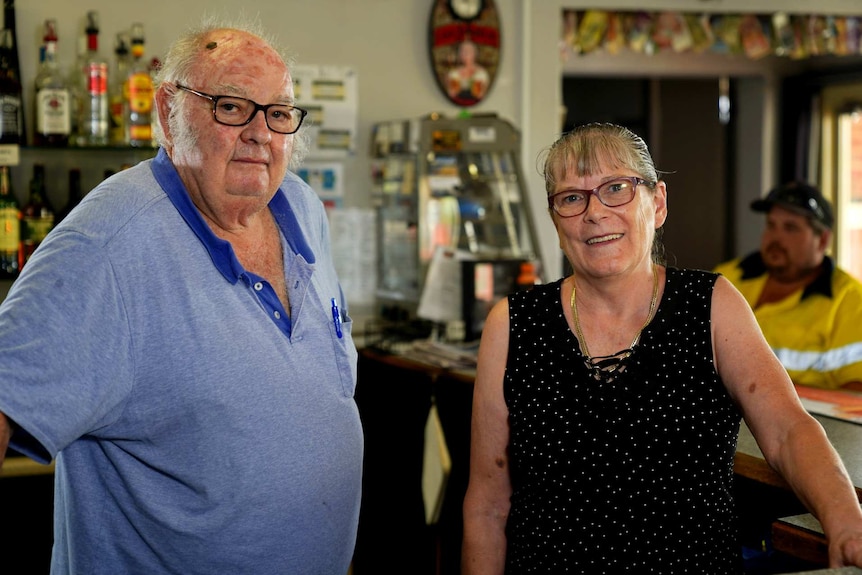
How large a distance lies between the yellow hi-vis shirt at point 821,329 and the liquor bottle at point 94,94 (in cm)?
247

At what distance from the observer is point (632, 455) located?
1.65 meters

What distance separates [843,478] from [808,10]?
4.22 m

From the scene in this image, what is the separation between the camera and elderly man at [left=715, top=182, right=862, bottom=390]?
11.3ft

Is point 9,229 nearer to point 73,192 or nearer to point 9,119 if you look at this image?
point 73,192

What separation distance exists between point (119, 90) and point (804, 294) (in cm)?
285

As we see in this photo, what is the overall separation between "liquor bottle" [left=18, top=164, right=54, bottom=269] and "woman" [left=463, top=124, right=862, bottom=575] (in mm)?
2490

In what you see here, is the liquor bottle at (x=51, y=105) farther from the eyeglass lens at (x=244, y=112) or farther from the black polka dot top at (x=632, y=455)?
the black polka dot top at (x=632, y=455)

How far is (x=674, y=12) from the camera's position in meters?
4.90

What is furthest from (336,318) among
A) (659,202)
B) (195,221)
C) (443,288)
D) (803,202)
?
(803,202)

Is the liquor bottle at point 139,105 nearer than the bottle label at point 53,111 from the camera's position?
No

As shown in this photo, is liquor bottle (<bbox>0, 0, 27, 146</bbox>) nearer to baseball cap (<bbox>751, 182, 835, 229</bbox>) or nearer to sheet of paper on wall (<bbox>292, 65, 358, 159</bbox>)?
sheet of paper on wall (<bbox>292, 65, 358, 159</bbox>)

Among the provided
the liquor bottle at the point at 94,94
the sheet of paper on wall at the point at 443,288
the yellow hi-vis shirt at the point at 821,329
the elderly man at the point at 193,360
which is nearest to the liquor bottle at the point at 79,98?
the liquor bottle at the point at 94,94

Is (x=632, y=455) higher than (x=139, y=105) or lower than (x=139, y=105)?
lower

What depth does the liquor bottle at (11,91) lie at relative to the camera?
367 cm
